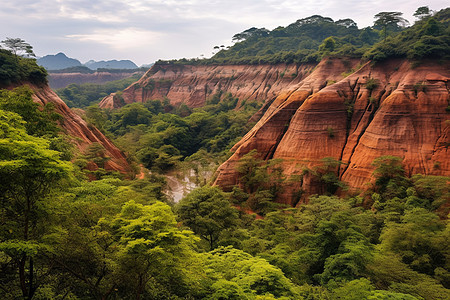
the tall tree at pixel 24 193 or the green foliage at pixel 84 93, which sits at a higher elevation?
the green foliage at pixel 84 93

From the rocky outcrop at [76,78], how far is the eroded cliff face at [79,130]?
107124mm

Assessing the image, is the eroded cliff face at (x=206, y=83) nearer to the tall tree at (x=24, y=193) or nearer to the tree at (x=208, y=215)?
the tree at (x=208, y=215)

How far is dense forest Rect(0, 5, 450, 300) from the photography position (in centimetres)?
734

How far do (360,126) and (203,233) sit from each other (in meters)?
17.7

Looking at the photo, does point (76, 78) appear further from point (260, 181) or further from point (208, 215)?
point (208, 215)

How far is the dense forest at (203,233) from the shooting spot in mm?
7340

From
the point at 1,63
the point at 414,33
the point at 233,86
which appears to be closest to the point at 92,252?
the point at 1,63

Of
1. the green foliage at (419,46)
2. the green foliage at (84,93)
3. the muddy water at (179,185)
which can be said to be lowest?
the muddy water at (179,185)

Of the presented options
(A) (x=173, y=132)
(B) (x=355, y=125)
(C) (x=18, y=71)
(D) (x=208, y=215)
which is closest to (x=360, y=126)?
Answer: (B) (x=355, y=125)

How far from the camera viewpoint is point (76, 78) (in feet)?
409

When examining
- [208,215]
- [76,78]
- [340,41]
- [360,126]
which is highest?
[340,41]

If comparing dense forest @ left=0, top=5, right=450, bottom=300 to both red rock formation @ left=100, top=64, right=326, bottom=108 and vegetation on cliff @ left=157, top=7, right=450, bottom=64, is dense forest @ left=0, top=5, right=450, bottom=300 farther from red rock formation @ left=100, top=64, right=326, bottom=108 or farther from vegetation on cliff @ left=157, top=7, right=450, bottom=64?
red rock formation @ left=100, top=64, right=326, bottom=108

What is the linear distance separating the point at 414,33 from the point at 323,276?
29.8 meters

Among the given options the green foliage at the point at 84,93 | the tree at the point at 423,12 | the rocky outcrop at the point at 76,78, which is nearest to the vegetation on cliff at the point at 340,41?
the tree at the point at 423,12
